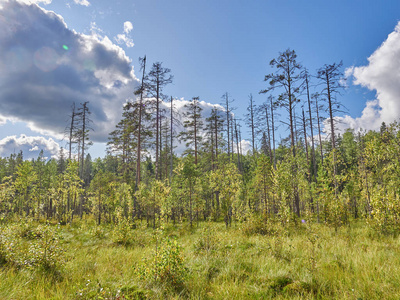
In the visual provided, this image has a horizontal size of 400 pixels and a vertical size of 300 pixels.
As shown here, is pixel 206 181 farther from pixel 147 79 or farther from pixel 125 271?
pixel 125 271

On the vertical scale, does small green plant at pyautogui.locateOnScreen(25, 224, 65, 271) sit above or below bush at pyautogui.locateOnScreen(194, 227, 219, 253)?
above

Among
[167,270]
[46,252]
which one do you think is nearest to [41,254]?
[46,252]

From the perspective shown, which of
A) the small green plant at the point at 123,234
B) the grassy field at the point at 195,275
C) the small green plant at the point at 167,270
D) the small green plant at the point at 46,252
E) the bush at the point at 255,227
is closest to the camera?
the grassy field at the point at 195,275

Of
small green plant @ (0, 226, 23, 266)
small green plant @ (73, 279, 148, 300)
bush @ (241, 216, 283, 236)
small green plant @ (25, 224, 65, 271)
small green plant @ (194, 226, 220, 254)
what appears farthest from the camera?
bush @ (241, 216, 283, 236)

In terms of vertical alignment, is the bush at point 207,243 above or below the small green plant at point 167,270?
below

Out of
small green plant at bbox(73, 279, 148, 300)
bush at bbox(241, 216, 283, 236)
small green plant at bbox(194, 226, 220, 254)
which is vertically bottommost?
bush at bbox(241, 216, 283, 236)

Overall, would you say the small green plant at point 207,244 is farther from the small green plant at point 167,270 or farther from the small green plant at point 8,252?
the small green plant at point 8,252

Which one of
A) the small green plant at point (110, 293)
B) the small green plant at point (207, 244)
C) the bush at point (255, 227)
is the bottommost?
the bush at point (255, 227)

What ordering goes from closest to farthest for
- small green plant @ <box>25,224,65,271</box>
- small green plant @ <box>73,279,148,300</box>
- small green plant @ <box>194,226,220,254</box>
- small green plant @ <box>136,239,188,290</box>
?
1. small green plant @ <box>73,279,148,300</box>
2. small green plant @ <box>136,239,188,290</box>
3. small green plant @ <box>25,224,65,271</box>
4. small green plant @ <box>194,226,220,254</box>

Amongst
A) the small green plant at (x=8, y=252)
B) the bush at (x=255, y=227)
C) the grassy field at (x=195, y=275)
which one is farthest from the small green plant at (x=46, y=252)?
the bush at (x=255, y=227)

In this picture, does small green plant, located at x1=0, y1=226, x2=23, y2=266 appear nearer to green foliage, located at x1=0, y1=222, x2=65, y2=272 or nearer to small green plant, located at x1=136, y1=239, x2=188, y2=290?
green foliage, located at x1=0, y1=222, x2=65, y2=272

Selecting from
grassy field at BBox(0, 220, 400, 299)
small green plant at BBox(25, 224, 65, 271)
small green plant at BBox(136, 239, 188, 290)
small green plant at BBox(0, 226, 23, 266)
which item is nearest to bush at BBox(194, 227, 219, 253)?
grassy field at BBox(0, 220, 400, 299)

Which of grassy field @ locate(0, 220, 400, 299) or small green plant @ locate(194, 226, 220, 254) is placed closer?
grassy field @ locate(0, 220, 400, 299)

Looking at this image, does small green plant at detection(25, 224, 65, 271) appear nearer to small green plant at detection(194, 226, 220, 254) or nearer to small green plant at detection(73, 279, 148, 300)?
small green plant at detection(73, 279, 148, 300)
